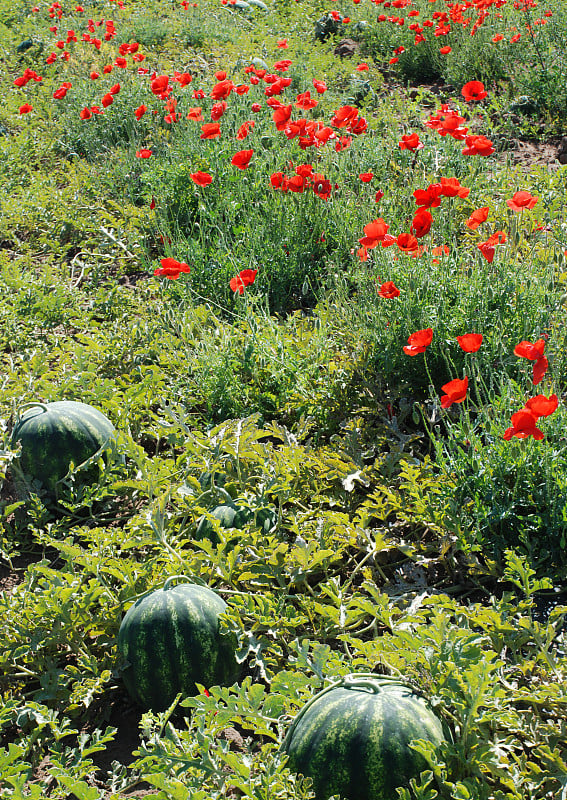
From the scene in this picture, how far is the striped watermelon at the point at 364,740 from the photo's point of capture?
1.65 metres

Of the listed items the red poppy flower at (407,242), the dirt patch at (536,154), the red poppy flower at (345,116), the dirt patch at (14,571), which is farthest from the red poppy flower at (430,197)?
the dirt patch at (536,154)

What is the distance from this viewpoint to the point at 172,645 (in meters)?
2.16

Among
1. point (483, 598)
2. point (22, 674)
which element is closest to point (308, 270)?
point (483, 598)

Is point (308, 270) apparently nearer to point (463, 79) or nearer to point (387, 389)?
point (387, 389)

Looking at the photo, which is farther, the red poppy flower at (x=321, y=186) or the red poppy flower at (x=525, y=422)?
the red poppy flower at (x=321, y=186)

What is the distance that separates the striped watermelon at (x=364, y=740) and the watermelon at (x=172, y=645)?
20.3 inches

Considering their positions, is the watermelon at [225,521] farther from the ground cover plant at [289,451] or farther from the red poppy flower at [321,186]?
the red poppy flower at [321,186]

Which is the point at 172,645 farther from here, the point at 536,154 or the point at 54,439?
the point at 536,154

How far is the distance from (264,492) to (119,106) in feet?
20.1

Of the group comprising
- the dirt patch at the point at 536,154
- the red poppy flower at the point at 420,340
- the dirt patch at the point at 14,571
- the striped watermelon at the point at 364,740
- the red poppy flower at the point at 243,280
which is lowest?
the dirt patch at the point at 14,571

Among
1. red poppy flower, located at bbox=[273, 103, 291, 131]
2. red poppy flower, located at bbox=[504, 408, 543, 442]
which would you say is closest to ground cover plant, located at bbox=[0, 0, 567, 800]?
red poppy flower, located at bbox=[504, 408, 543, 442]

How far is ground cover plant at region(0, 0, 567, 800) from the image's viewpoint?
6.14 feet

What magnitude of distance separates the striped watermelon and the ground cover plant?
0.04 meters

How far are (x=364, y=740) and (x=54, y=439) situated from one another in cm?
201
